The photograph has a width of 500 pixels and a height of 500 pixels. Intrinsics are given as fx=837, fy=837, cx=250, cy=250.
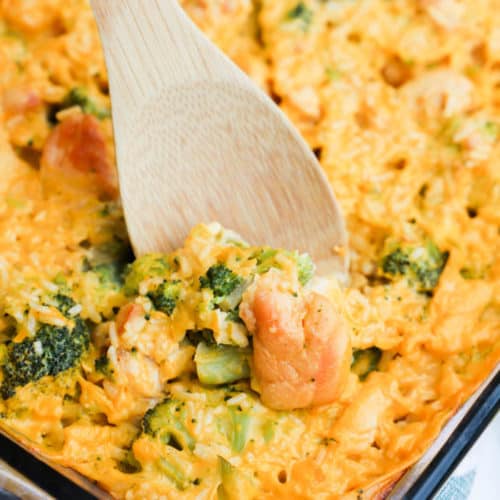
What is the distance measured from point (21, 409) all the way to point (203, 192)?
3.05ft

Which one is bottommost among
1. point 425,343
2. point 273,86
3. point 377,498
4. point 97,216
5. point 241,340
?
point 377,498

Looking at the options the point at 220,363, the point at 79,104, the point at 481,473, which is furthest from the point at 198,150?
the point at 481,473

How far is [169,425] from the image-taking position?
242 centimetres

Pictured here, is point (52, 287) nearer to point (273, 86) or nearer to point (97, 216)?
point (97, 216)

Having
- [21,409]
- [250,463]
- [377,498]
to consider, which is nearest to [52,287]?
[21,409]

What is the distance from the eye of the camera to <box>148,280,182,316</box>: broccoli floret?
2.57 m

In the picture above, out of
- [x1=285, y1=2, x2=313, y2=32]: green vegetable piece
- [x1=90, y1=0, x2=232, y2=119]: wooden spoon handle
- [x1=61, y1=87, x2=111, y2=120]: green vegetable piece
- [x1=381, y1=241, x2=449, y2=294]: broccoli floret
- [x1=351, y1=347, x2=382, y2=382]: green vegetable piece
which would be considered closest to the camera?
[x1=90, y1=0, x2=232, y2=119]: wooden spoon handle

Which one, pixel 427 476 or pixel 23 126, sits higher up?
pixel 23 126

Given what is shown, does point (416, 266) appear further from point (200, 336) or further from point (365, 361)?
point (200, 336)

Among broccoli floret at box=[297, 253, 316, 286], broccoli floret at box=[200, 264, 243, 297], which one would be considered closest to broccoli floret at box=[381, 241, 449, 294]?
broccoli floret at box=[297, 253, 316, 286]

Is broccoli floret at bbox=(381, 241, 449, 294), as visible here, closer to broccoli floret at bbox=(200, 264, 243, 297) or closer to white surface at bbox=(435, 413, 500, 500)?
white surface at bbox=(435, 413, 500, 500)

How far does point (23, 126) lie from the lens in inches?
124

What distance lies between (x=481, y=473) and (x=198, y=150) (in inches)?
56.0

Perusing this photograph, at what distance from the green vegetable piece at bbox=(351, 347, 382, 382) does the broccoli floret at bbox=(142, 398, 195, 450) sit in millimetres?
631
